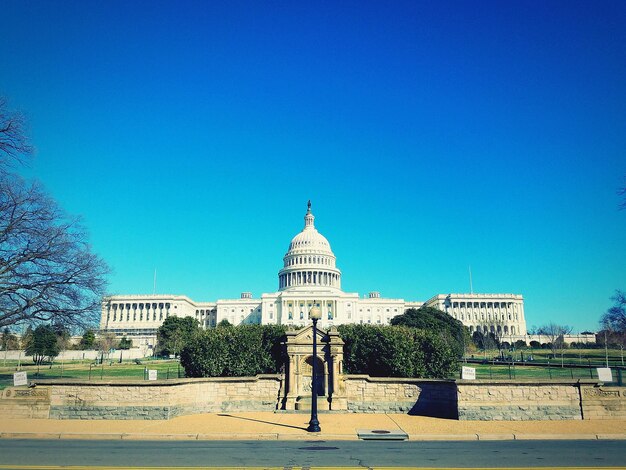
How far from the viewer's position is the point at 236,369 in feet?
81.7

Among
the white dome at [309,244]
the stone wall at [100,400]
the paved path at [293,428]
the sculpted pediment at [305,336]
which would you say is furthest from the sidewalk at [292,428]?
the white dome at [309,244]

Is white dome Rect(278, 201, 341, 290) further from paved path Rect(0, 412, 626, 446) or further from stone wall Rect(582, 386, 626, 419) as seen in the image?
stone wall Rect(582, 386, 626, 419)

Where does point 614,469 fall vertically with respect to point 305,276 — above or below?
below

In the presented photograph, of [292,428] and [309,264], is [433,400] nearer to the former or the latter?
[292,428]

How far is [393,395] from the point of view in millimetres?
21750

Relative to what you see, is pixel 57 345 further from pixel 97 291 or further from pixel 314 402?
pixel 314 402

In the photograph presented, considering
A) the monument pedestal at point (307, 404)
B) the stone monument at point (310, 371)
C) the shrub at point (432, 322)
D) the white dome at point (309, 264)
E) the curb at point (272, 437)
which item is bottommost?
the curb at point (272, 437)

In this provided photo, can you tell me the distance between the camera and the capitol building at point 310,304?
142500 mm

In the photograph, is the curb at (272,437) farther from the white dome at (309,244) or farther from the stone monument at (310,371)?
the white dome at (309,244)

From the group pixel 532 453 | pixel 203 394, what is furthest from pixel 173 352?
pixel 532 453

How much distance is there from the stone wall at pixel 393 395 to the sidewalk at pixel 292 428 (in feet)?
3.39

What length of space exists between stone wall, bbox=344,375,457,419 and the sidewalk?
1.03m

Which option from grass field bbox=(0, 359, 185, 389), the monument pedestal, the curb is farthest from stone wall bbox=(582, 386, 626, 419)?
grass field bbox=(0, 359, 185, 389)

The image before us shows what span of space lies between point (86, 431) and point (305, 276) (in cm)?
13171
